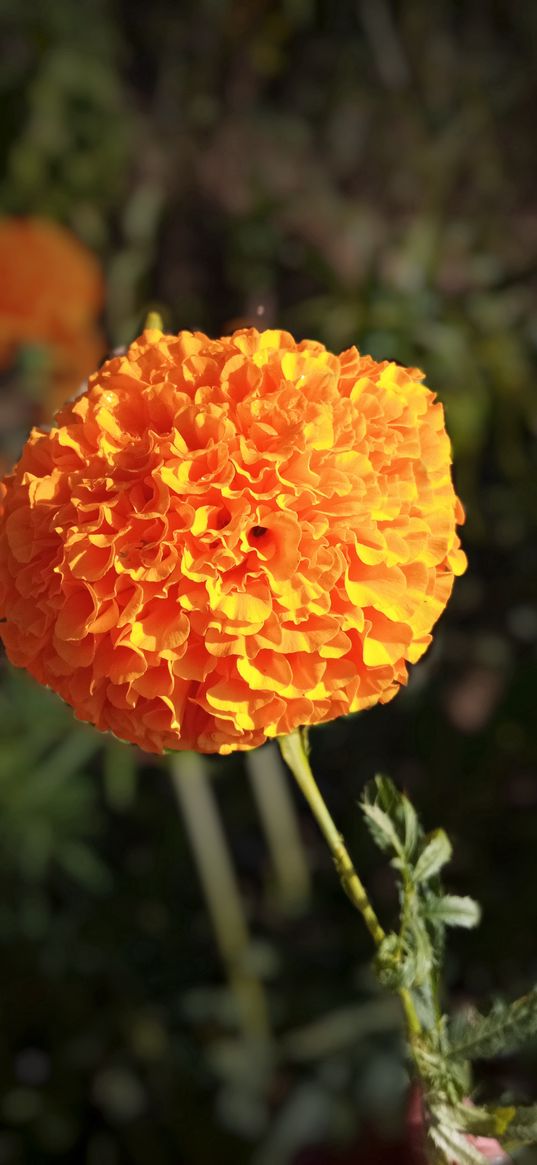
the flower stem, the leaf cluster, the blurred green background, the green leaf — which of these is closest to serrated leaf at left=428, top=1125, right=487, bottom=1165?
the leaf cluster

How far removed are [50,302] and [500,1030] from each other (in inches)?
52.2

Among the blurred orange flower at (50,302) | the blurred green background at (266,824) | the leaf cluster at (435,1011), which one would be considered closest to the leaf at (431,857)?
the leaf cluster at (435,1011)

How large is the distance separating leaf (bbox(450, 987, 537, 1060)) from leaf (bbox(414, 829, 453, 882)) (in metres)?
0.10

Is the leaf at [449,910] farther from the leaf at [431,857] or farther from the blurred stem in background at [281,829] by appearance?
the blurred stem in background at [281,829]

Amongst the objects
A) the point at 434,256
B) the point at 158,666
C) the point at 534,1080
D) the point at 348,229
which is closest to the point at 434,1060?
the point at 158,666

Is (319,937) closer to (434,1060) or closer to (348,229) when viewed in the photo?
(434,1060)

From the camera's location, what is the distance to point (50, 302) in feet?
5.62

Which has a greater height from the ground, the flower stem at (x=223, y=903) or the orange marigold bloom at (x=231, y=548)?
the orange marigold bloom at (x=231, y=548)

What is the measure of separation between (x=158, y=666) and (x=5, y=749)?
3.24 ft

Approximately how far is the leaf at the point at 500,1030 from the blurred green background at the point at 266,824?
0.54m

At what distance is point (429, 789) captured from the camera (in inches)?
63.2

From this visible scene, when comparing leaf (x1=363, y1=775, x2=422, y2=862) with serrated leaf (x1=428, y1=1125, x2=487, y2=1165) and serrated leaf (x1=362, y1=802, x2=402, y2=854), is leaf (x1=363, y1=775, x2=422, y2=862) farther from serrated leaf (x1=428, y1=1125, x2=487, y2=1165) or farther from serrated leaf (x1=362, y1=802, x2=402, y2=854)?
serrated leaf (x1=428, y1=1125, x2=487, y2=1165)

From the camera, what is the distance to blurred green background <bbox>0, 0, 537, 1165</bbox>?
1.49 m

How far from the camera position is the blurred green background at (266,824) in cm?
149
